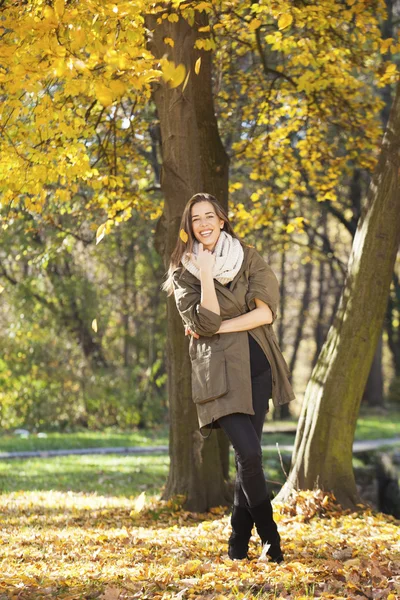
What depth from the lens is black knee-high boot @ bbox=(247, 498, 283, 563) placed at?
4922 mm

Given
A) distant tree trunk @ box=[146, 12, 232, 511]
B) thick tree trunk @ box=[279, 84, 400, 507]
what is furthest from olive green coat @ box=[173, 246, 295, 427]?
distant tree trunk @ box=[146, 12, 232, 511]

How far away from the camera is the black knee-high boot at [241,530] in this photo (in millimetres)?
5090

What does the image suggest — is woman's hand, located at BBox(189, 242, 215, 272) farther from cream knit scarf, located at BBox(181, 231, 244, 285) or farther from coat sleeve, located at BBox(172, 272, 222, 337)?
coat sleeve, located at BBox(172, 272, 222, 337)

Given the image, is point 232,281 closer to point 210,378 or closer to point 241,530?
point 210,378

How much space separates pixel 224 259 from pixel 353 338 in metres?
2.49

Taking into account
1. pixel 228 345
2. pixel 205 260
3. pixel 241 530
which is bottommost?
pixel 241 530

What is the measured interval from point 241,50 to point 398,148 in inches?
146

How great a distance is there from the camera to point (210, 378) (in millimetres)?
4762

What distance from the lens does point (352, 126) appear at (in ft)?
31.7

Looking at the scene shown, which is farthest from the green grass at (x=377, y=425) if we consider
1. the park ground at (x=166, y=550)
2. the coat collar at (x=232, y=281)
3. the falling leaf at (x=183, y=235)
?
the falling leaf at (x=183, y=235)

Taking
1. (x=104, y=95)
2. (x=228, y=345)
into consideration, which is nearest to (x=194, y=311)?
(x=228, y=345)

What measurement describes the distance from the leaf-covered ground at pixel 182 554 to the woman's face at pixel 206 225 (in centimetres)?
190

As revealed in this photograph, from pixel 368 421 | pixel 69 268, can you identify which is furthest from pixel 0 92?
pixel 368 421

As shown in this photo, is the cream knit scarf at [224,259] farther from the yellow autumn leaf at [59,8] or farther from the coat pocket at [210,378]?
the yellow autumn leaf at [59,8]
